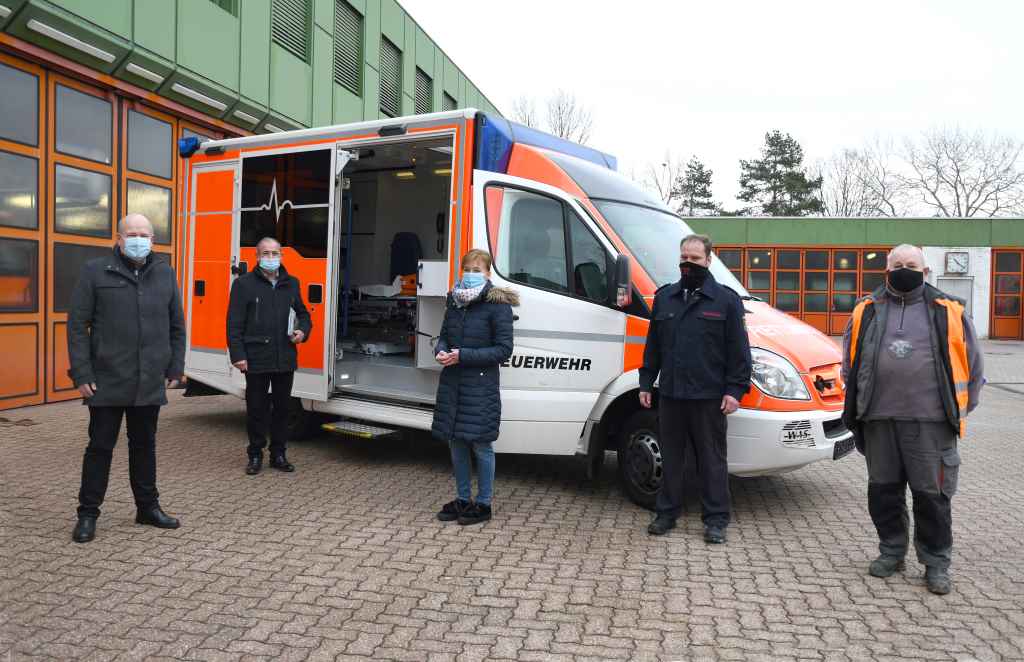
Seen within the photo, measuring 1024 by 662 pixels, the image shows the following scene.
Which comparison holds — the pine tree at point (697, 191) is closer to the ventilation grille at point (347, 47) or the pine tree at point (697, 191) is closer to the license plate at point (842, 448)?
the ventilation grille at point (347, 47)

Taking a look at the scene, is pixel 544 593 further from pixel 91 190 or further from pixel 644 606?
pixel 91 190

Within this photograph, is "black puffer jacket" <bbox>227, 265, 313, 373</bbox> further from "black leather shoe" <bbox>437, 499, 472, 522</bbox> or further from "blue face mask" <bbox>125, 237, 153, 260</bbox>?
"black leather shoe" <bbox>437, 499, 472, 522</bbox>

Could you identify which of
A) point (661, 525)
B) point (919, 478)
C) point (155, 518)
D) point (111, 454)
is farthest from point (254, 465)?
point (919, 478)

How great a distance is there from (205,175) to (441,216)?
2.36 metres

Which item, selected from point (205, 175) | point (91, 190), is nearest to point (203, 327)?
point (205, 175)

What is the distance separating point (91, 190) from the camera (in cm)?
1005

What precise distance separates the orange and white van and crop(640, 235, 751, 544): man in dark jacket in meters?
0.35

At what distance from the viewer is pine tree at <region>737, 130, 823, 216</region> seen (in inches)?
1980

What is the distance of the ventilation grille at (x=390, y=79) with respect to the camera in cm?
1833

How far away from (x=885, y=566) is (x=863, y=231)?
2535cm

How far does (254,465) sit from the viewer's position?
6605mm

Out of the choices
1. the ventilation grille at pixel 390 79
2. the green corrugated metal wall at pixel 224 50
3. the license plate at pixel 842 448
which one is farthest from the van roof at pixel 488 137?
the ventilation grille at pixel 390 79

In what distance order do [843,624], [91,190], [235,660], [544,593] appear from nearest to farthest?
[235,660], [843,624], [544,593], [91,190]

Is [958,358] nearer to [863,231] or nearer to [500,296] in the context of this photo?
[500,296]
